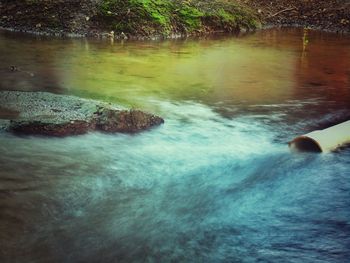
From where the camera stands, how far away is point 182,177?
5.35m

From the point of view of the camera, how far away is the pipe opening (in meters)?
6.18

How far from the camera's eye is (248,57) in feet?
43.8

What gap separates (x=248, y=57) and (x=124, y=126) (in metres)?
7.64

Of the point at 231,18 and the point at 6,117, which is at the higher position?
the point at 231,18

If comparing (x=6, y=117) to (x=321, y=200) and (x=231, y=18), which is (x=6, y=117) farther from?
(x=231, y=18)

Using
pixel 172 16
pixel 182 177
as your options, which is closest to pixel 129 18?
pixel 172 16

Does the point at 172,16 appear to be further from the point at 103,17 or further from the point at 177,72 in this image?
the point at 177,72

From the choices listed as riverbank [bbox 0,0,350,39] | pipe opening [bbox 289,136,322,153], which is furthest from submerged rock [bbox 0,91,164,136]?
riverbank [bbox 0,0,350,39]

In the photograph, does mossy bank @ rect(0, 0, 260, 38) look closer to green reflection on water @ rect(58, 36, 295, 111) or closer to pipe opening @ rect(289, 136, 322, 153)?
green reflection on water @ rect(58, 36, 295, 111)

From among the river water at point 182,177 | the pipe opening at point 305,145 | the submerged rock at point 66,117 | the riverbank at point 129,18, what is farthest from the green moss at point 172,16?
the pipe opening at point 305,145

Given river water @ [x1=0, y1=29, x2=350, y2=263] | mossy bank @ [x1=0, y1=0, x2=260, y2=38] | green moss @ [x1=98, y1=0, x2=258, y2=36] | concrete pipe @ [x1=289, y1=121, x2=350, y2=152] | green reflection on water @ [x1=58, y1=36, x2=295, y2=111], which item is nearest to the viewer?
river water @ [x1=0, y1=29, x2=350, y2=263]

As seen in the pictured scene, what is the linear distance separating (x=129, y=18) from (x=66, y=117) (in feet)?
34.6

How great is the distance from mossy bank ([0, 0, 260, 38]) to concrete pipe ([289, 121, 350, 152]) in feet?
35.1

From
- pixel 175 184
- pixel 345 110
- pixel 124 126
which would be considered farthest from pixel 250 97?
pixel 175 184
